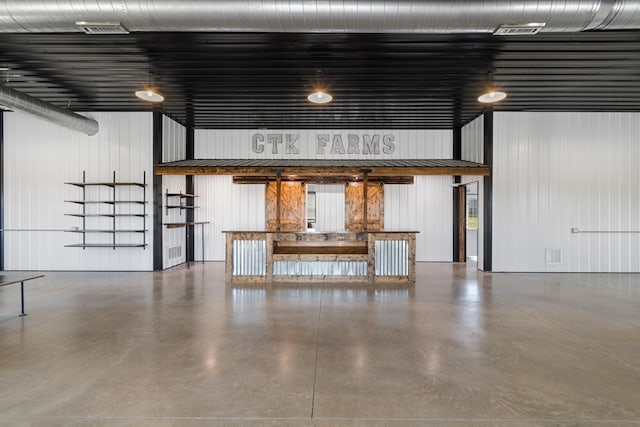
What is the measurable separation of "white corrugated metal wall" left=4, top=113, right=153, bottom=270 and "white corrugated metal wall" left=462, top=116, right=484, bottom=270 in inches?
320

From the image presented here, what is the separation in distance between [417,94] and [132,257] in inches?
300

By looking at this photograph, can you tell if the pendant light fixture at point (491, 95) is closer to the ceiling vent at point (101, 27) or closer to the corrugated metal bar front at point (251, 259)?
the corrugated metal bar front at point (251, 259)

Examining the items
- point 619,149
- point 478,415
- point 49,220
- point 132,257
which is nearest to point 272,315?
point 478,415

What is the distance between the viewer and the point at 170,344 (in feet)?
12.7

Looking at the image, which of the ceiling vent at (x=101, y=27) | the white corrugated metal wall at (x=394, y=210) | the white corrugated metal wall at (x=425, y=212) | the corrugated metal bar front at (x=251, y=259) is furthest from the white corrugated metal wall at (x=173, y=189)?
the white corrugated metal wall at (x=425, y=212)

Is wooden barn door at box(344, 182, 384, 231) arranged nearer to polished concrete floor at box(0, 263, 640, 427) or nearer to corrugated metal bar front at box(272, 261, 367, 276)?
corrugated metal bar front at box(272, 261, 367, 276)

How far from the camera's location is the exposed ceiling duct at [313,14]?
3.37 metres

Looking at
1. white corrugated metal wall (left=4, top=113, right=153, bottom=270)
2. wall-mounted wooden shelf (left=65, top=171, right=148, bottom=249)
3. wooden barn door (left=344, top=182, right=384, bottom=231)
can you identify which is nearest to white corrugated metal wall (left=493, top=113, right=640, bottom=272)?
wooden barn door (left=344, top=182, right=384, bottom=231)

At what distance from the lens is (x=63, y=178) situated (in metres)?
8.73

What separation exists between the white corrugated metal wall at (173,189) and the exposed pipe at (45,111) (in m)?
1.60

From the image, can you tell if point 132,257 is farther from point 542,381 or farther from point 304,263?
point 542,381

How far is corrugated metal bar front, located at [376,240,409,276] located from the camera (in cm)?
749

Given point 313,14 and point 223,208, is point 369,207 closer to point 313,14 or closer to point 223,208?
point 223,208

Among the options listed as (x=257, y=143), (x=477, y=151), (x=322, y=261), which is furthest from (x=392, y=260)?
(x=257, y=143)
